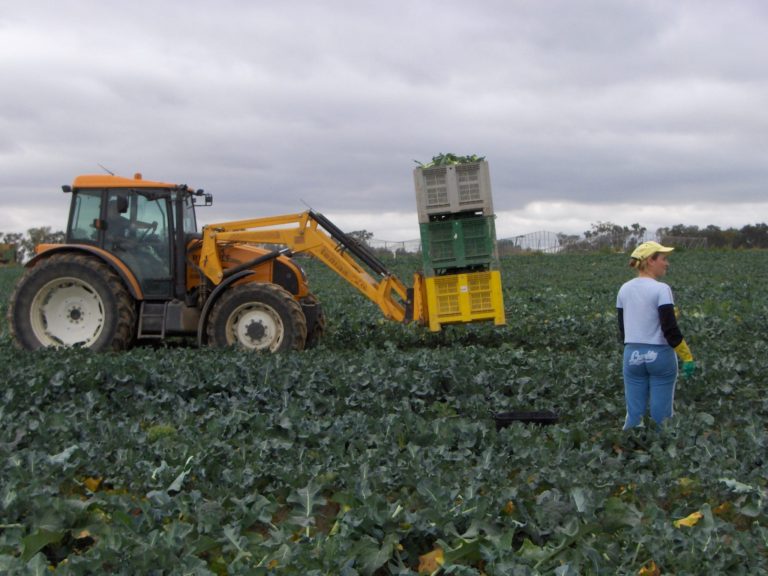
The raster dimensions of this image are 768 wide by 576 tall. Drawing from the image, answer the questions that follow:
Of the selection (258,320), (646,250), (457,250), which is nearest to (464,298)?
(457,250)

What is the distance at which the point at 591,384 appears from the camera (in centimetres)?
804

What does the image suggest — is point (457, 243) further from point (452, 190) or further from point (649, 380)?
point (649, 380)

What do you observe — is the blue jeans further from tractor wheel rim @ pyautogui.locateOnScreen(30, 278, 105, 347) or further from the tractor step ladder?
tractor wheel rim @ pyautogui.locateOnScreen(30, 278, 105, 347)

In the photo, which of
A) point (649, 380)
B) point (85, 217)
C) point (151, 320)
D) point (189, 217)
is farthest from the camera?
point (189, 217)

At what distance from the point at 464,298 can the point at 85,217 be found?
195 inches

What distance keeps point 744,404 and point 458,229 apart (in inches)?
174

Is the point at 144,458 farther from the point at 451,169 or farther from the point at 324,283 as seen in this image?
the point at 324,283

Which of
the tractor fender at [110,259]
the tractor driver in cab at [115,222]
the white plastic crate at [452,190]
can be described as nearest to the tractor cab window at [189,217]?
the tractor driver in cab at [115,222]

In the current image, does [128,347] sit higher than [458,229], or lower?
lower

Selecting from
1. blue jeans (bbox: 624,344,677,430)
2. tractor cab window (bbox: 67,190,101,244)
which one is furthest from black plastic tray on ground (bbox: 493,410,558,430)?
tractor cab window (bbox: 67,190,101,244)

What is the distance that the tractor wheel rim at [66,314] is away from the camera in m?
10.8

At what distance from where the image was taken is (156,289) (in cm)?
1085

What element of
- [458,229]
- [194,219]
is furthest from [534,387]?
[194,219]

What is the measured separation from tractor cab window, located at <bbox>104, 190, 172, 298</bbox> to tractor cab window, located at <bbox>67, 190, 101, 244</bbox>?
15cm
